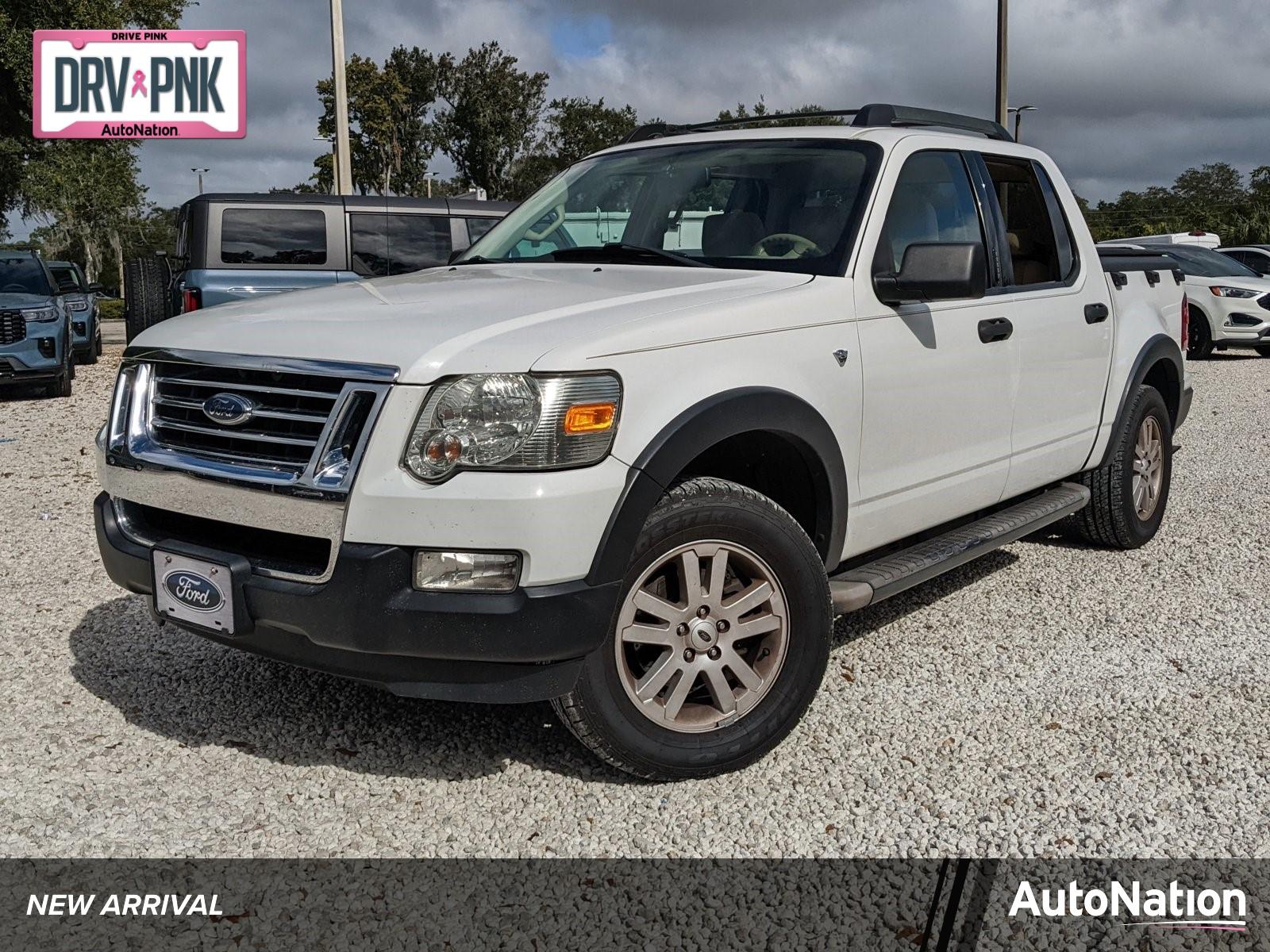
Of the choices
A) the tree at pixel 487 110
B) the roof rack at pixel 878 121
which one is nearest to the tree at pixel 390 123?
the tree at pixel 487 110

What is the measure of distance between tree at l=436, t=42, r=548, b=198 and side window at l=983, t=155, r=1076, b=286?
51.2 meters

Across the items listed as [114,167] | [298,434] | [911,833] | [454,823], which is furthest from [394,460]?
[114,167]

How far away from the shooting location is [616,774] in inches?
136

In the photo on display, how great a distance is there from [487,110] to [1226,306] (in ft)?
140

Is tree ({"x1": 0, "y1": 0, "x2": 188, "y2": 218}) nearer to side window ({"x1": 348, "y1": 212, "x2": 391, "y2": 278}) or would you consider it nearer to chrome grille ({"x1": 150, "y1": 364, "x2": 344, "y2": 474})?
side window ({"x1": 348, "y1": 212, "x2": 391, "y2": 278})

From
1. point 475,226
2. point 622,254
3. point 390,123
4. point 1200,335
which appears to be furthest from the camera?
point 390,123

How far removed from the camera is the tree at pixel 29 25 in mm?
22438

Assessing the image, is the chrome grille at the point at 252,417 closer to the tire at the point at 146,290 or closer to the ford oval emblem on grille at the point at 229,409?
the ford oval emblem on grille at the point at 229,409

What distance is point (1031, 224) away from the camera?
5090 mm

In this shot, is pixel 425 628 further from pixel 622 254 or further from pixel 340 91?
pixel 340 91

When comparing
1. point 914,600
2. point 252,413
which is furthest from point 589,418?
point 914,600

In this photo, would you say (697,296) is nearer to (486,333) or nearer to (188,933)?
(486,333)

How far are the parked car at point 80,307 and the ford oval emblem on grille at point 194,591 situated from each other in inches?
495

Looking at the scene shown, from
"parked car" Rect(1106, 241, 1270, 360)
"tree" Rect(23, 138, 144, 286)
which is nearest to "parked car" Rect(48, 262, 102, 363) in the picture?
"tree" Rect(23, 138, 144, 286)
